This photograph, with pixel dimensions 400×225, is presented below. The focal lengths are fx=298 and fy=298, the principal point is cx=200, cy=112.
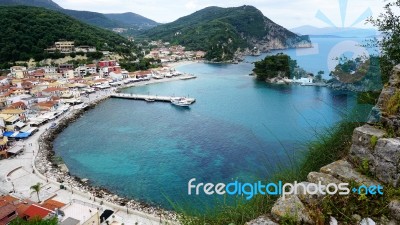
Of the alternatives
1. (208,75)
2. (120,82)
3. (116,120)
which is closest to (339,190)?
(116,120)

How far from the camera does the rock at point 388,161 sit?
2.21m

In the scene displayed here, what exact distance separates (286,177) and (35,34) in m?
54.1

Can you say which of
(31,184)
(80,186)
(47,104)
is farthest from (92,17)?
(80,186)

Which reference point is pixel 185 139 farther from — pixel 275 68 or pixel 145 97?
pixel 275 68

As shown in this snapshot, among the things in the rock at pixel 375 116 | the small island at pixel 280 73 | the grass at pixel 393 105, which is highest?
the grass at pixel 393 105

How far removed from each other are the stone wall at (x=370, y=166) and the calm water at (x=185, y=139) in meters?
0.89

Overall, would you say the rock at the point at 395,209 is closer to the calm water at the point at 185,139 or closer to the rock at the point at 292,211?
the rock at the point at 292,211

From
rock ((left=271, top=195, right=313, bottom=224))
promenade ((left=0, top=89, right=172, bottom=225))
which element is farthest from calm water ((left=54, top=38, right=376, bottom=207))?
rock ((left=271, top=195, right=313, bottom=224))

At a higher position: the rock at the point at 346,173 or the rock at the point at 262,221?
the rock at the point at 346,173

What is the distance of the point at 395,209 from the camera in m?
2.09

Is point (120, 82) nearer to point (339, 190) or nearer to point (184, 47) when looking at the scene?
point (339, 190)

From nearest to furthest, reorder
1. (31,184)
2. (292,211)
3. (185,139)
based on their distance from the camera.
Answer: (292,211) < (31,184) < (185,139)

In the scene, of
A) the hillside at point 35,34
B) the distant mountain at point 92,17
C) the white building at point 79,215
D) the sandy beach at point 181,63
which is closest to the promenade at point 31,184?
the white building at point 79,215

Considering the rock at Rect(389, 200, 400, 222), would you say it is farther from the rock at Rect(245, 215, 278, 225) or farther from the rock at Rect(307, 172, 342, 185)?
the rock at Rect(245, 215, 278, 225)
